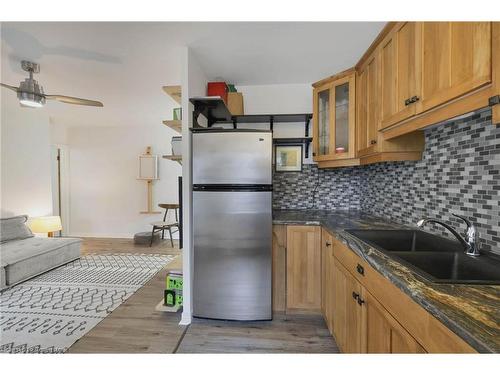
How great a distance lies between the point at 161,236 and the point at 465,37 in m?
5.13

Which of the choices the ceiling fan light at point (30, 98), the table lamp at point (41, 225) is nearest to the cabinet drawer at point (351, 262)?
the ceiling fan light at point (30, 98)

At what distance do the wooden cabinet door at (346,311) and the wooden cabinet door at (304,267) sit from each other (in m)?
0.36

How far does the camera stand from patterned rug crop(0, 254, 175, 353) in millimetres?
1774

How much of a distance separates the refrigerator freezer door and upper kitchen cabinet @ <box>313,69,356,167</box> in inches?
26.7

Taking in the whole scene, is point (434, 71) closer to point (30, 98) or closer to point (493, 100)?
point (493, 100)

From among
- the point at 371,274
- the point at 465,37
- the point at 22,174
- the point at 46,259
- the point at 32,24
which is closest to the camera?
the point at 465,37

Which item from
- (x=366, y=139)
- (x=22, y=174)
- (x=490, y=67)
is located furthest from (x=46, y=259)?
(x=490, y=67)

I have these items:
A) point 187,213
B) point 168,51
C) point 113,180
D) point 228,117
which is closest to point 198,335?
point 187,213

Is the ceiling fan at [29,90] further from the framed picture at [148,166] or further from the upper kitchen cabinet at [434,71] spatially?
the upper kitchen cabinet at [434,71]

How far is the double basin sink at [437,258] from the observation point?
2.96 ft

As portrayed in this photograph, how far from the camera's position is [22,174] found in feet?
11.5

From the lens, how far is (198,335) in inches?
71.1

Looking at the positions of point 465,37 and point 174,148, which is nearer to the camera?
point 465,37

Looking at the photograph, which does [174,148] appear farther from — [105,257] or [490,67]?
[105,257]
